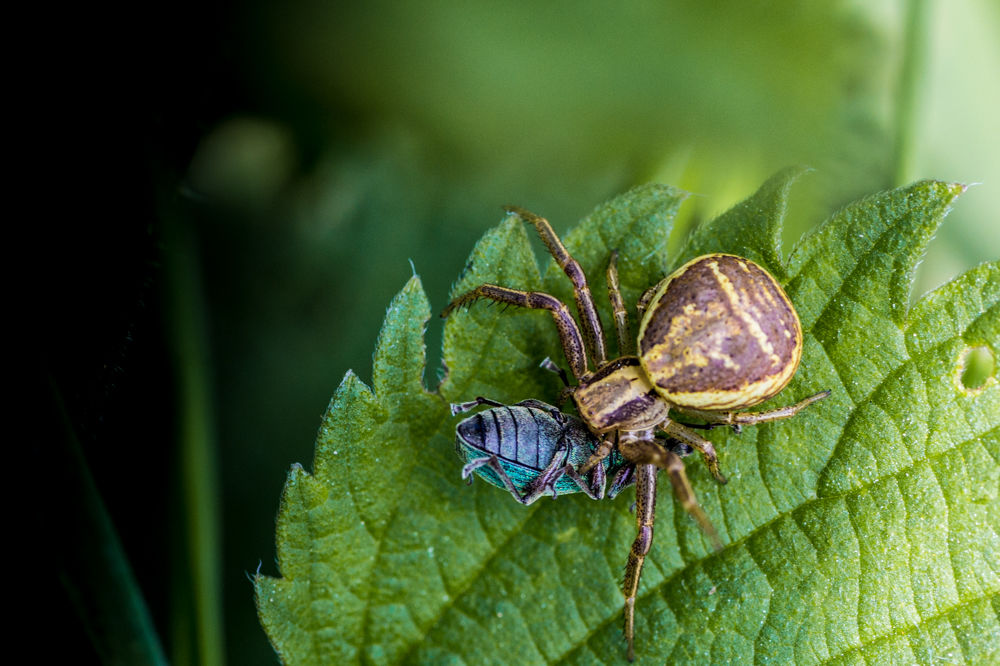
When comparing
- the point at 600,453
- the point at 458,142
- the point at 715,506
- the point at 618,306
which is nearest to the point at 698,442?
the point at 715,506

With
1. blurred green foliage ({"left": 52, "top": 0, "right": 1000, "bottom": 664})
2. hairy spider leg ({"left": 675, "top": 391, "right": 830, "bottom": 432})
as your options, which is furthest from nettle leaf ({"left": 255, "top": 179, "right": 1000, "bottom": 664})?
blurred green foliage ({"left": 52, "top": 0, "right": 1000, "bottom": 664})

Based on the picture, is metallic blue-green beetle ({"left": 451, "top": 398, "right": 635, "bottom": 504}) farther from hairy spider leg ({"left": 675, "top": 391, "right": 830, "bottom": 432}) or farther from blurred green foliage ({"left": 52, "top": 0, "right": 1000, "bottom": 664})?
blurred green foliage ({"left": 52, "top": 0, "right": 1000, "bottom": 664})

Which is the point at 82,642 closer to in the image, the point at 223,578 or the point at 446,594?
the point at 223,578

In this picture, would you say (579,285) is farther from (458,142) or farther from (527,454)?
(458,142)

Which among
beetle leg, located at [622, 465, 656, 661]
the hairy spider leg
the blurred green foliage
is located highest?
the blurred green foliage

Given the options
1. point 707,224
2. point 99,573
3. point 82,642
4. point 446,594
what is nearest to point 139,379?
point 99,573

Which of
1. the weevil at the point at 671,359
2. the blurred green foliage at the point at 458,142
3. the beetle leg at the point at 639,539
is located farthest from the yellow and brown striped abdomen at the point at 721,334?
the blurred green foliage at the point at 458,142
